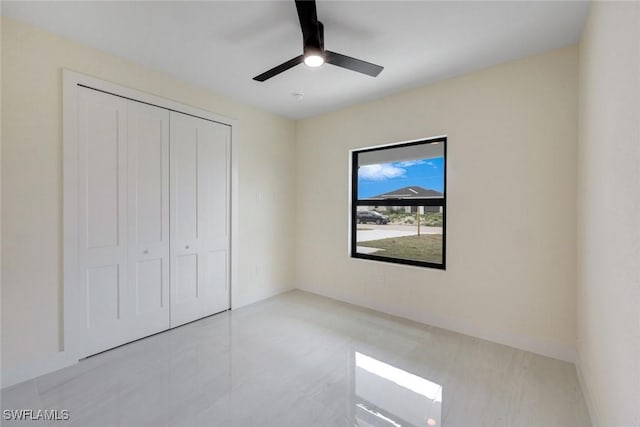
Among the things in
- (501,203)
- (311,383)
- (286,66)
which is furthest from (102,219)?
(501,203)

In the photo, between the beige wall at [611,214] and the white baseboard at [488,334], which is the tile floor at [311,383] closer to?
the white baseboard at [488,334]

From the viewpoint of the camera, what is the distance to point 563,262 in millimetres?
2270

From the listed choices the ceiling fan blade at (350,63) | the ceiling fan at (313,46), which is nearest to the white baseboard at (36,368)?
the ceiling fan at (313,46)

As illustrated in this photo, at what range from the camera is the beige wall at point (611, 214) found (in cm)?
103

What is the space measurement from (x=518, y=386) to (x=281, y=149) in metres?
3.56

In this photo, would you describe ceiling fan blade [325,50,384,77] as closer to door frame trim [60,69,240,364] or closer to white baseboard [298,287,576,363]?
door frame trim [60,69,240,364]

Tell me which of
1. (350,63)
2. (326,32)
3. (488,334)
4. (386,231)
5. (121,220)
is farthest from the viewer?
(386,231)

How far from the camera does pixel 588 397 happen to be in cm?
176

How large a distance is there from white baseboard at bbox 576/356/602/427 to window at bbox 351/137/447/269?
1.25 metres

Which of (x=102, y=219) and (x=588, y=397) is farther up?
(x=102, y=219)

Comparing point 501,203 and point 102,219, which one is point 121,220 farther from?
point 501,203

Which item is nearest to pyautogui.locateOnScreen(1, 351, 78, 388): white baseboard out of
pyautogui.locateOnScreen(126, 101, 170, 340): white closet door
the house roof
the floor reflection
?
pyautogui.locateOnScreen(126, 101, 170, 340): white closet door

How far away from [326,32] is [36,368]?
3288mm

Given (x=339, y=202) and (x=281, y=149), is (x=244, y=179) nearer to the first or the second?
(x=281, y=149)
